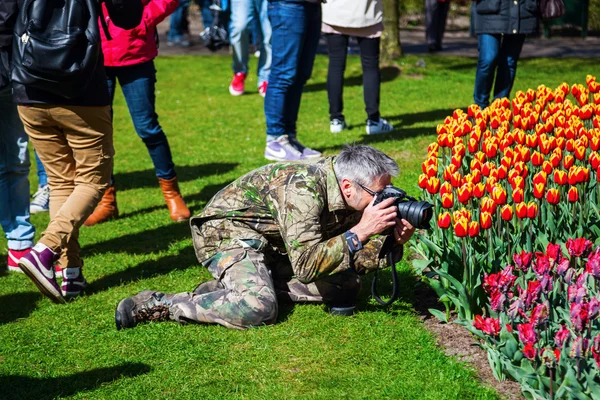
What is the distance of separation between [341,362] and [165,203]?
380cm

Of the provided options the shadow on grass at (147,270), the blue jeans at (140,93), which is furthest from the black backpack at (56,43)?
the blue jeans at (140,93)

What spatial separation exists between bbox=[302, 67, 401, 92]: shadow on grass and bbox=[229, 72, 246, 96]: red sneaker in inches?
35.2

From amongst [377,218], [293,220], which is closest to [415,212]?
[377,218]

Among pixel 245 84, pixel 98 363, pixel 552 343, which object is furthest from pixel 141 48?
pixel 245 84

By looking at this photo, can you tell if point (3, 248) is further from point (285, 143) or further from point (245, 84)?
point (245, 84)

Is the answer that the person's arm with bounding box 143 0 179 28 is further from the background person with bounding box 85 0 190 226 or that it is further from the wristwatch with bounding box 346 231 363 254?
the wristwatch with bounding box 346 231 363 254

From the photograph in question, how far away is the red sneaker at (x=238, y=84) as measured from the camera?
12609 mm

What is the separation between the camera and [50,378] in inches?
167

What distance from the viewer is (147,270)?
5887 millimetres

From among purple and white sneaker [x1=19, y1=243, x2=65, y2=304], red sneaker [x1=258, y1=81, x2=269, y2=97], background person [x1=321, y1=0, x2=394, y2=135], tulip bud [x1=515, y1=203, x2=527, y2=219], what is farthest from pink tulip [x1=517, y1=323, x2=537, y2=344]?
red sneaker [x1=258, y1=81, x2=269, y2=97]

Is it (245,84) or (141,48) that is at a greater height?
(141,48)

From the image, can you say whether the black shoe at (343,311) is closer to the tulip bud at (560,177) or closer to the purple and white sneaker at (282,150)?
the tulip bud at (560,177)

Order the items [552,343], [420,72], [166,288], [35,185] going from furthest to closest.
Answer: [420,72], [35,185], [166,288], [552,343]

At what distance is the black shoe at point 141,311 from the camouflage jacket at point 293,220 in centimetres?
37
